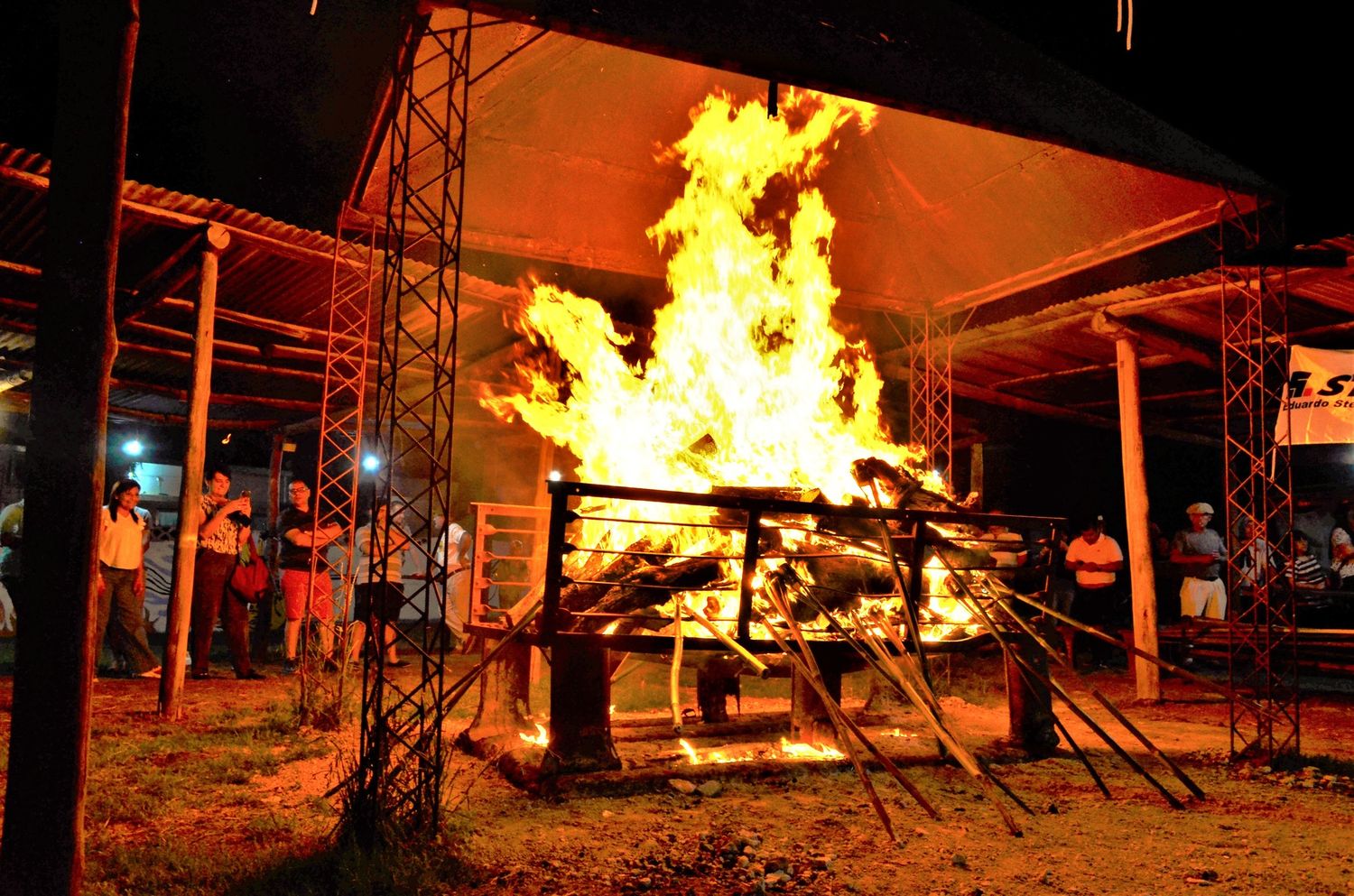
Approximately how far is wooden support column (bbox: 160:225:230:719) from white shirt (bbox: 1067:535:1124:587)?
12.6 meters

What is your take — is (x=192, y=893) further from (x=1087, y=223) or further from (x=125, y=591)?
(x=1087, y=223)

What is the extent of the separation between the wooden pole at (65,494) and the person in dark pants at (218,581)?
26.9 ft

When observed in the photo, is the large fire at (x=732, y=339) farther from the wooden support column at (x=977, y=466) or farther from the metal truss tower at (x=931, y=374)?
the wooden support column at (x=977, y=466)

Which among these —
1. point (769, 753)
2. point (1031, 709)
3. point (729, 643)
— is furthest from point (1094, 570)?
point (729, 643)

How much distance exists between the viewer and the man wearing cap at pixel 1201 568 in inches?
564

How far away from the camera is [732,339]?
10.2 m

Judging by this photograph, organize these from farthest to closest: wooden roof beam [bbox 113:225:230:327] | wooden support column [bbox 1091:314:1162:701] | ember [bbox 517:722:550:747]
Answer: wooden support column [bbox 1091:314:1162:701]
wooden roof beam [bbox 113:225:230:327]
ember [bbox 517:722:550:747]

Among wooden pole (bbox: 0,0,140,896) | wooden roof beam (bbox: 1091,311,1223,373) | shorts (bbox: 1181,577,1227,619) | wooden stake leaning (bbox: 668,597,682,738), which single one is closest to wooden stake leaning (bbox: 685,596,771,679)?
wooden stake leaning (bbox: 668,597,682,738)

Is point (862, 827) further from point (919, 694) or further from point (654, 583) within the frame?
point (654, 583)

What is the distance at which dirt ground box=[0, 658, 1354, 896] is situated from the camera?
15.2 feet

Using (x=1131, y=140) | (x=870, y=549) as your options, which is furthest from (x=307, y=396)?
(x=1131, y=140)

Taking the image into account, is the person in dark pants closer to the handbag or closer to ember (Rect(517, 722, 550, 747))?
the handbag

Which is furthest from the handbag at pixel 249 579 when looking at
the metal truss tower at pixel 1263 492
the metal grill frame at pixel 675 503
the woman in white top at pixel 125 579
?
the metal truss tower at pixel 1263 492

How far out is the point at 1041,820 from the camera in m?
5.80
